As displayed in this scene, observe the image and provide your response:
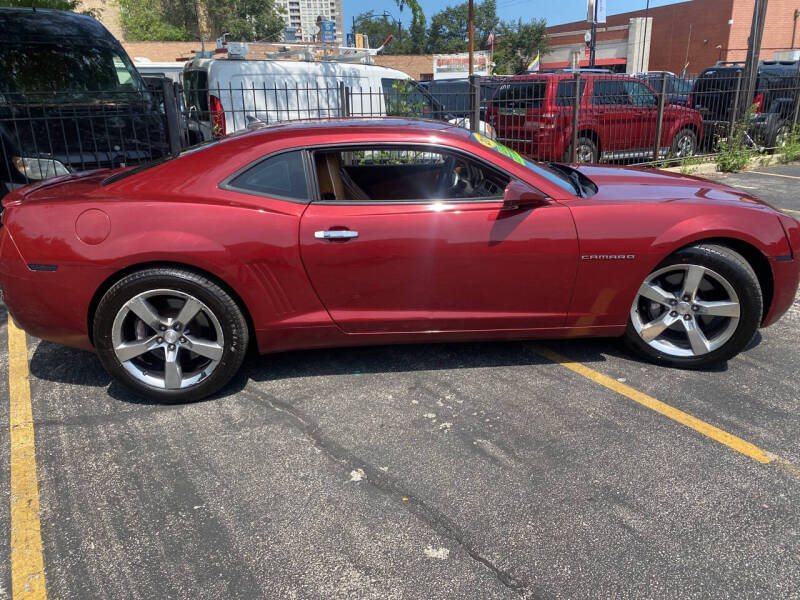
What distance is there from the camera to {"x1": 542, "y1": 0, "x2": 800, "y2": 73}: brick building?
45.0 m

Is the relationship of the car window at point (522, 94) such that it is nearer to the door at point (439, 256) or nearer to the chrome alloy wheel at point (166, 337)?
the door at point (439, 256)

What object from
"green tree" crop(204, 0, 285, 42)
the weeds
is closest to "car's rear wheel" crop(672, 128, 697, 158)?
the weeds

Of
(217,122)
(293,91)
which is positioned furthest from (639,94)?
(217,122)

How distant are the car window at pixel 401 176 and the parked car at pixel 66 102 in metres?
3.56

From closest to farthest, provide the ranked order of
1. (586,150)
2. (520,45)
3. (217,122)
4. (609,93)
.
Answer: (217,122)
(586,150)
(609,93)
(520,45)

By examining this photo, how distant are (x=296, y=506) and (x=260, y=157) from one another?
1.90 m

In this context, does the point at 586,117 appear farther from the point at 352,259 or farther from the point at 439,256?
the point at 352,259

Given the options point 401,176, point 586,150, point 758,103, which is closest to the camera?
point 401,176

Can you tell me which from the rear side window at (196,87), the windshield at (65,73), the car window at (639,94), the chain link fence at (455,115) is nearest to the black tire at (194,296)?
the chain link fence at (455,115)

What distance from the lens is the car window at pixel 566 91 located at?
9.82m

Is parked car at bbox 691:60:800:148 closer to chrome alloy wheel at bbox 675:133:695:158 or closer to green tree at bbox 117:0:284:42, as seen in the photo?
chrome alloy wheel at bbox 675:133:695:158

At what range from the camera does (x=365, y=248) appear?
3336 mm

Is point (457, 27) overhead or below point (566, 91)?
overhead

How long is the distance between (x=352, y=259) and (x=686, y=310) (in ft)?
6.70
